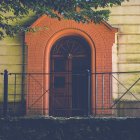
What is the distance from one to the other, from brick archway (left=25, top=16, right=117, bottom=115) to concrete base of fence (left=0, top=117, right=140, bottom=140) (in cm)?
215

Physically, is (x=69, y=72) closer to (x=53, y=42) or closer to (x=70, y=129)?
(x=53, y=42)

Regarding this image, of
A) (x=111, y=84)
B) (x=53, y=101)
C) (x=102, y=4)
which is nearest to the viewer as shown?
(x=102, y=4)

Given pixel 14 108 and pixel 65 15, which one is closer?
pixel 65 15

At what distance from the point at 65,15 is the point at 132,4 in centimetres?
317

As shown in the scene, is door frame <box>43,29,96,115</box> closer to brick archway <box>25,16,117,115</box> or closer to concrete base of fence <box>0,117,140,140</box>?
brick archway <box>25,16,117,115</box>

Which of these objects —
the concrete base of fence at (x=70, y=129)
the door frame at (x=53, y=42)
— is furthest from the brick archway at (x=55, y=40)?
the concrete base of fence at (x=70, y=129)

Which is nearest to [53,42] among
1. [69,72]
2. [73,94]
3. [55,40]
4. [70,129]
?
[55,40]

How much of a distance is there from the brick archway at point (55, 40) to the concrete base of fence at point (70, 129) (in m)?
2.15

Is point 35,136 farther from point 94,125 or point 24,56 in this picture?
point 24,56

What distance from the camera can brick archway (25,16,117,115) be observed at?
10188mm

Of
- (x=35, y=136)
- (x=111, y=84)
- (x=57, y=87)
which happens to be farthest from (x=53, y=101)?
(x=35, y=136)

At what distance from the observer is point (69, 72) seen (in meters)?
10.5

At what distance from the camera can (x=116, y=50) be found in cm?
1035

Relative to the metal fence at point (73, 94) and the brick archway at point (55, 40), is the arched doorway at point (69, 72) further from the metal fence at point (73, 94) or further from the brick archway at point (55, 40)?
the brick archway at point (55, 40)
